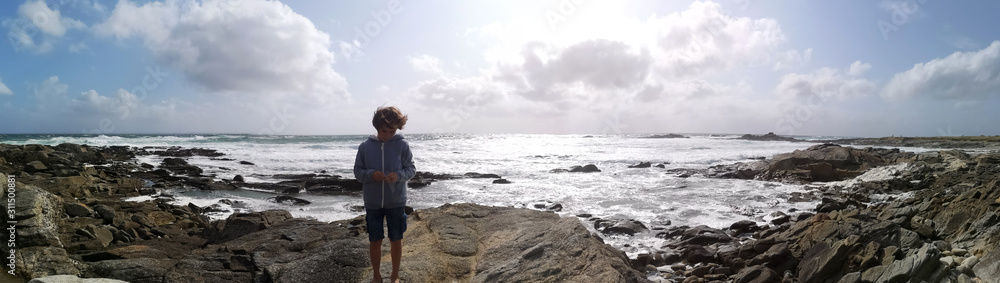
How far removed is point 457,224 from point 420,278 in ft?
7.22

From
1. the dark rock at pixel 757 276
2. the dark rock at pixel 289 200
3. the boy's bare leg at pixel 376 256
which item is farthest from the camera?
the dark rock at pixel 289 200

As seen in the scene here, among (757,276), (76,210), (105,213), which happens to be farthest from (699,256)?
(76,210)

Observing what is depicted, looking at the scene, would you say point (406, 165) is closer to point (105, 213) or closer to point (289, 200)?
point (105, 213)

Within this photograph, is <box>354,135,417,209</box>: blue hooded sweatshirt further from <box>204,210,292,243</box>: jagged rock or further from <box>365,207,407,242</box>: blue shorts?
<box>204,210,292,243</box>: jagged rock

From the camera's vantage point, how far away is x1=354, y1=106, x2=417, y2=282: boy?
404cm

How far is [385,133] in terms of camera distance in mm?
4082

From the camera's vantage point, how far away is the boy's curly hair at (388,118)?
4.01 m

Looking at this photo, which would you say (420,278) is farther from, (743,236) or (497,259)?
(743,236)

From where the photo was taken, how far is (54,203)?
6.57 metres

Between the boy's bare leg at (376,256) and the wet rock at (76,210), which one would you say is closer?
the boy's bare leg at (376,256)

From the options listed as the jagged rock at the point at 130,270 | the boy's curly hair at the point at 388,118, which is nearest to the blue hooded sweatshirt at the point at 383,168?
the boy's curly hair at the point at 388,118

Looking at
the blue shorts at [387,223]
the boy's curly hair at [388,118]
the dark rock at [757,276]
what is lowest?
the dark rock at [757,276]

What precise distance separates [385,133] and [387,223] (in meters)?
0.86

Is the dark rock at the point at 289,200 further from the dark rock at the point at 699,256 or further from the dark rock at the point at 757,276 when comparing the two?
the dark rock at the point at 757,276
